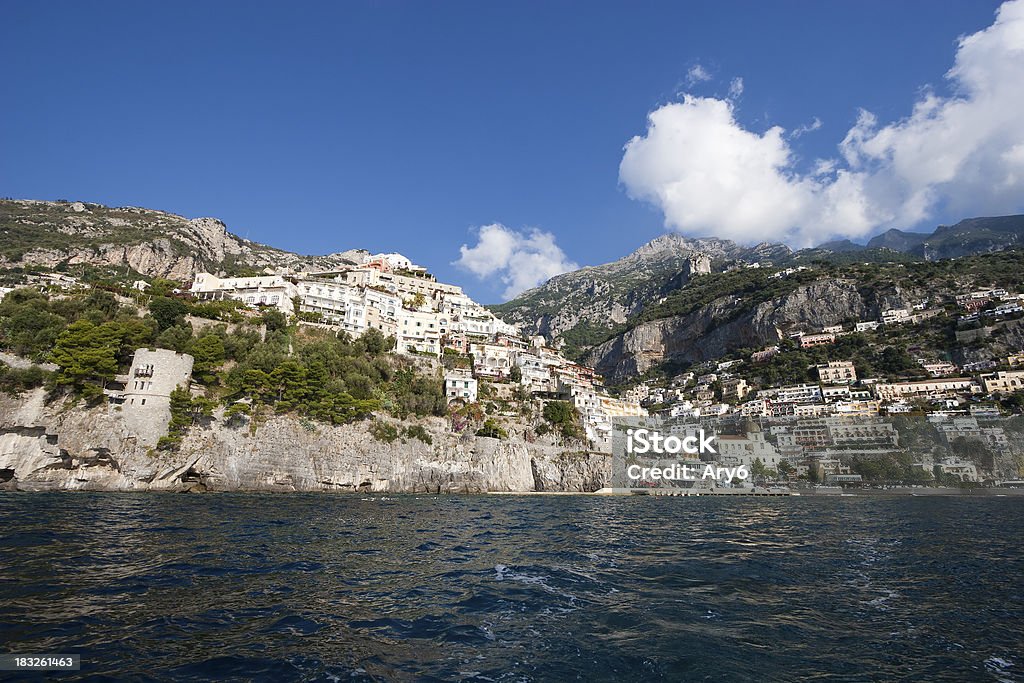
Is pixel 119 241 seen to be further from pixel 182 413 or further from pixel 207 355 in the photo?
pixel 182 413

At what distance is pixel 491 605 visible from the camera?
8.53 meters

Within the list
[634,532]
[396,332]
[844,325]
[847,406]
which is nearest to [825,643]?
[634,532]

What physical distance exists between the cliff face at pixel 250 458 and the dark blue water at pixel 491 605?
18.8 meters

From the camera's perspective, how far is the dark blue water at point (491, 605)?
226 inches

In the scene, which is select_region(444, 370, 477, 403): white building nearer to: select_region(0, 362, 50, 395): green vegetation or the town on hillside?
the town on hillside

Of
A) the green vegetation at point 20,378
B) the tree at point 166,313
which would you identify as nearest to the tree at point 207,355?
the tree at point 166,313

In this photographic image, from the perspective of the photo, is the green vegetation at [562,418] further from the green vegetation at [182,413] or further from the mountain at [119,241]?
the mountain at [119,241]

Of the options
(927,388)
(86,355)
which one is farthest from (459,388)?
(927,388)

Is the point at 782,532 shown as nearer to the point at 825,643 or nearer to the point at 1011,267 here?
the point at 825,643

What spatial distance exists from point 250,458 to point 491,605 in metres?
34.6

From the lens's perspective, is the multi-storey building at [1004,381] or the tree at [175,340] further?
the multi-storey building at [1004,381]

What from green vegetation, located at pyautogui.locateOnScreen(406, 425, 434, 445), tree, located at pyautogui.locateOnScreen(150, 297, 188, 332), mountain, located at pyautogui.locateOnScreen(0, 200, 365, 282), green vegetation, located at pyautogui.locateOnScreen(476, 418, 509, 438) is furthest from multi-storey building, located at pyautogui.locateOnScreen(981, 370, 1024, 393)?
mountain, located at pyautogui.locateOnScreen(0, 200, 365, 282)

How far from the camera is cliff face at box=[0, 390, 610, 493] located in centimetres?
3172

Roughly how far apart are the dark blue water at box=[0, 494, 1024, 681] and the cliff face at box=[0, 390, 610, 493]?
61.7 feet
